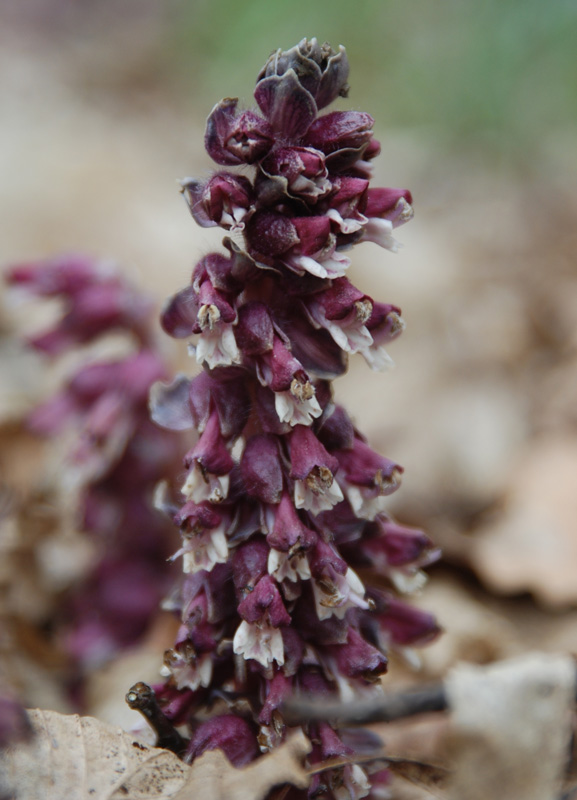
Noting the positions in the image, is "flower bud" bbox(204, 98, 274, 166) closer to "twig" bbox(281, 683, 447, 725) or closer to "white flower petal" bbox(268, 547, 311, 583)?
"white flower petal" bbox(268, 547, 311, 583)

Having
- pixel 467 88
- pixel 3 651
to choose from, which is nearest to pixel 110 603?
pixel 3 651

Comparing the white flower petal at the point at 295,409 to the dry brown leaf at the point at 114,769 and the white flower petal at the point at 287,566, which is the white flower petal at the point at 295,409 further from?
the dry brown leaf at the point at 114,769

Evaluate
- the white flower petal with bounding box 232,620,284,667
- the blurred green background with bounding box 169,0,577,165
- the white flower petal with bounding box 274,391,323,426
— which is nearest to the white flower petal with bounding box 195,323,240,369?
the white flower petal with bounding box 274,391,323,426

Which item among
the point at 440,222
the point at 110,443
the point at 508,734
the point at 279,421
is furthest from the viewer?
the point at 440,222

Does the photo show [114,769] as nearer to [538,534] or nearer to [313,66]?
[313,66]

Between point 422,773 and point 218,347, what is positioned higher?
point 218,347

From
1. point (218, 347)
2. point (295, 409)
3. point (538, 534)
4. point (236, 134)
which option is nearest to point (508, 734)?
point (295, 409)
